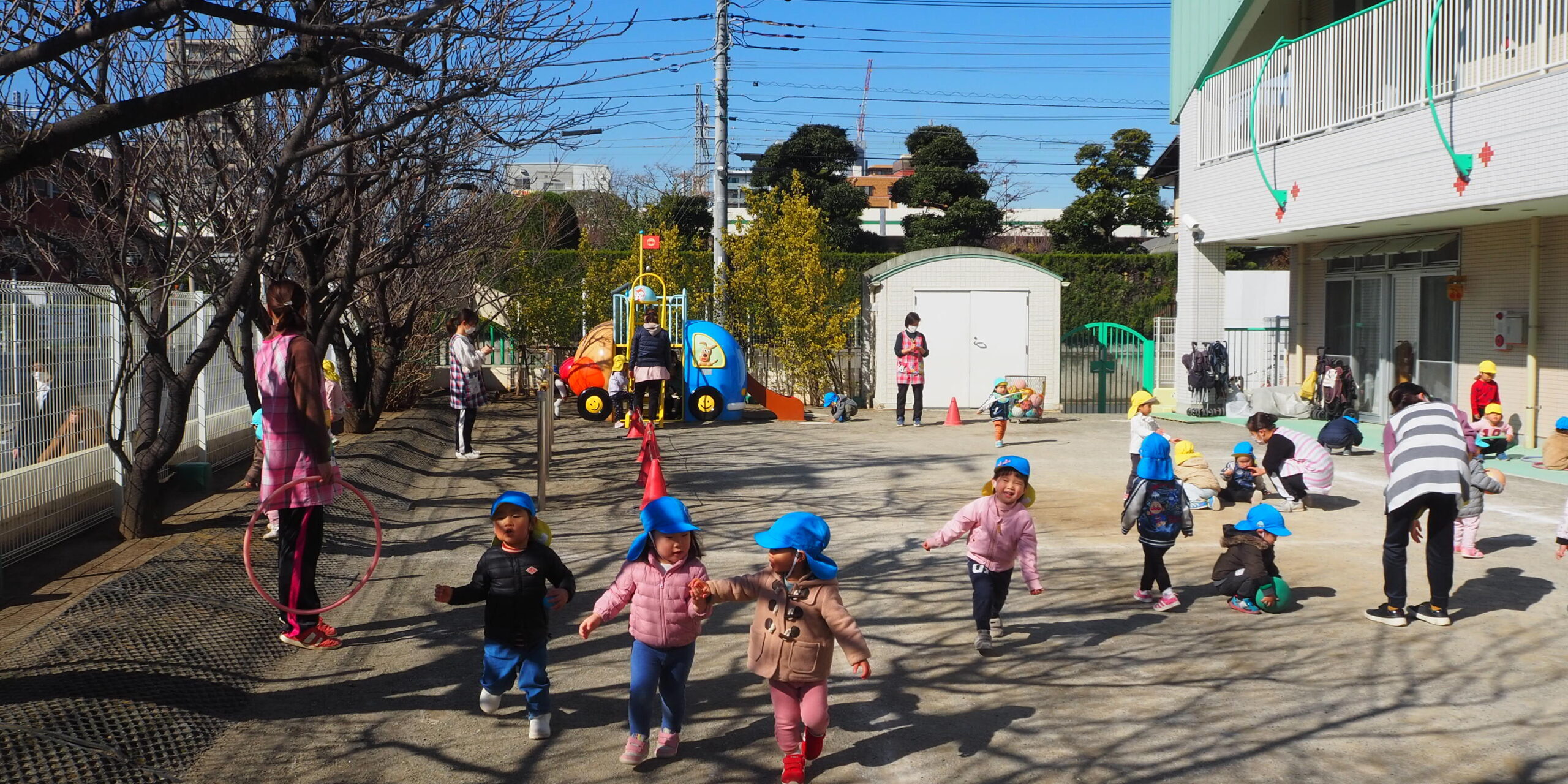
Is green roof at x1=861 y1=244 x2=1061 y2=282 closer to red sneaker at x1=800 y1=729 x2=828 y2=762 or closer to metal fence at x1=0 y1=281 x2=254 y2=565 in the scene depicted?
metal fence at x1=0 y1=281 x2=254 y2=565

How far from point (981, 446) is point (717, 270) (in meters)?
9.52

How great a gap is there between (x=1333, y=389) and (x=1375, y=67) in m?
5.07

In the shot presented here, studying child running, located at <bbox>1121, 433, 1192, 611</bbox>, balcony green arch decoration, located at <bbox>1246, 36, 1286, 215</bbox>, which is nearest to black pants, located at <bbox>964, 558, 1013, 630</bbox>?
child running, located at <bbox>1121, 433, 1192, 611</bbox>

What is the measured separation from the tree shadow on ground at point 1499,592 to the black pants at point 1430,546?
1.11 ft

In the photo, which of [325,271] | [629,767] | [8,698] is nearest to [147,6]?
[8,698]

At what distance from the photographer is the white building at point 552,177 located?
60.4 ft

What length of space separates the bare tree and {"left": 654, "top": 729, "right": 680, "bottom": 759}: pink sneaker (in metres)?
3.22

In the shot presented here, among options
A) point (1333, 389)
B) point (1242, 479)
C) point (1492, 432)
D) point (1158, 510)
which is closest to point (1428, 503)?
point (1158, 510)

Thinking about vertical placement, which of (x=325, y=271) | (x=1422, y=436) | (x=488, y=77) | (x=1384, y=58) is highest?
(x=1384, y=58)

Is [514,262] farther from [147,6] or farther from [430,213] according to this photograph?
[147,6]

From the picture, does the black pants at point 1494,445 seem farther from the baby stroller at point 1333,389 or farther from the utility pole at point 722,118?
the utility pole at point 722,118

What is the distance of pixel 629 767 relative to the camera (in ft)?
16.4

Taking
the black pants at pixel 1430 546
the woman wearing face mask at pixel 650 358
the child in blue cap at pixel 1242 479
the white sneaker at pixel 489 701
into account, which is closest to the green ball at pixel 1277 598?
the black pants at pixel 1430 546

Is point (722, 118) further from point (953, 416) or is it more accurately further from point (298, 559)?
point (298, 559)
